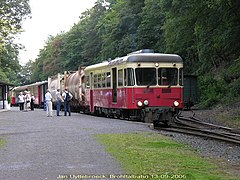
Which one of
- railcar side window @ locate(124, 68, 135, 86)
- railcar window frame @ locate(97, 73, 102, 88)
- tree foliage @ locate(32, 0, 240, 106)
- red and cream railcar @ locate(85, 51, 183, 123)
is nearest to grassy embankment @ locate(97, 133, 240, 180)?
red and cream railcar @ locate(85, 51, 183, 123)

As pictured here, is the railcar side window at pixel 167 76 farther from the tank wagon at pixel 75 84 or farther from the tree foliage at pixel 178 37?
the tank wagon at pixel 75 84

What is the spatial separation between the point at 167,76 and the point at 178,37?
50.1 ft

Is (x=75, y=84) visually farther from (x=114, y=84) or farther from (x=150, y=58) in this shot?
(x=150, y=58)

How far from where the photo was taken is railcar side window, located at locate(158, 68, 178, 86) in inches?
→ 843

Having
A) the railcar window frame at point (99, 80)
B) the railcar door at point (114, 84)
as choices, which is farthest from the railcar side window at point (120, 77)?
the railcar window frame at point (99, 80)

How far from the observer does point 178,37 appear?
3638 cm

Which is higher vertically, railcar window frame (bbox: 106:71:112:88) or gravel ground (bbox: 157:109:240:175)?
railcar window frame (bbox: 106:71:112:88)

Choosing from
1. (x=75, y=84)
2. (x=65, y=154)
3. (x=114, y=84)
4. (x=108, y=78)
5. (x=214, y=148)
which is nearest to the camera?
(x=65, y=154)

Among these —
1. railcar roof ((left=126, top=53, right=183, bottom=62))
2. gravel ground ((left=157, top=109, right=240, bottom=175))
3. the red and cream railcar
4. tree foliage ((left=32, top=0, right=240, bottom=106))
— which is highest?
tree foliage ((left=32, top=0, right=240, bottom=106))

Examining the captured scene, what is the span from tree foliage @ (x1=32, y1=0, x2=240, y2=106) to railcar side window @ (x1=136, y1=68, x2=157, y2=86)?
15.8 feet

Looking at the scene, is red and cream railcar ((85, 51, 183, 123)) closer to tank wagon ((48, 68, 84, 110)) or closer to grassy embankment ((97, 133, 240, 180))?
grassy embankment ((97, 133, 240, 180))

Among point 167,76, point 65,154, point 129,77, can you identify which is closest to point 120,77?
point 129,77

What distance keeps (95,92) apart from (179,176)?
66.3 feet

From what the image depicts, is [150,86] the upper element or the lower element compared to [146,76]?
lower
